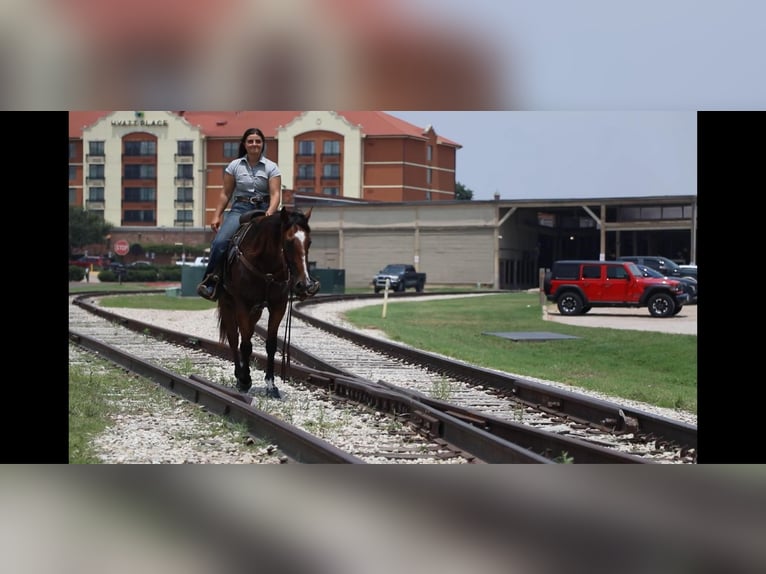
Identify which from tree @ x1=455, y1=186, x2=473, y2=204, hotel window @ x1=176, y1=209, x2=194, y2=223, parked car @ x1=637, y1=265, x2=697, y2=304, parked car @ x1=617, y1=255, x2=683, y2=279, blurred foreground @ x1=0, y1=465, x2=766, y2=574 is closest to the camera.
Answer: blurred foreground @ x1=0, y1=465, x2=766, y2=574

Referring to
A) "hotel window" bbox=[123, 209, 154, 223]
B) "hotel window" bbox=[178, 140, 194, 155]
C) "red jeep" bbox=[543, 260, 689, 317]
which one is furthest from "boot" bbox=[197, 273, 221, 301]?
"red jeep" bbox=[543, 260, 689, 317]

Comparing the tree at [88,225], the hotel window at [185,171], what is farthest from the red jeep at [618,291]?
the hotel window at [185,171]

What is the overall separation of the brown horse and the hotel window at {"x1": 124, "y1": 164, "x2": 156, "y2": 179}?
2.30 meters

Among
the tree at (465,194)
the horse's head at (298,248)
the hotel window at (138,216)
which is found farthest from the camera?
the tree at (465,194)

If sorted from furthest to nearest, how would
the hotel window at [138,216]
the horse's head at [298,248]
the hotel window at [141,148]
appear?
the hotel window at [138,216], the hotel window at [141,148], the horse's head at [298,248]

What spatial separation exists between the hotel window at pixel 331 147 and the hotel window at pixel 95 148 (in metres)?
3.21

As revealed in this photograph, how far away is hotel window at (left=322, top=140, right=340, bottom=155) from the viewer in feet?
50.7

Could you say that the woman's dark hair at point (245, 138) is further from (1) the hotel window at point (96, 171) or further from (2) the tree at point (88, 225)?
(2) the tree at point (88, 225)

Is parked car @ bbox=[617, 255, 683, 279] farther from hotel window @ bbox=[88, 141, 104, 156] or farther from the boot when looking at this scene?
the boot

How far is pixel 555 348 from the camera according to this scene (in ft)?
58.5

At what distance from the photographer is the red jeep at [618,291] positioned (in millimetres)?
22766

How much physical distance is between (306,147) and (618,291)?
505 inches
